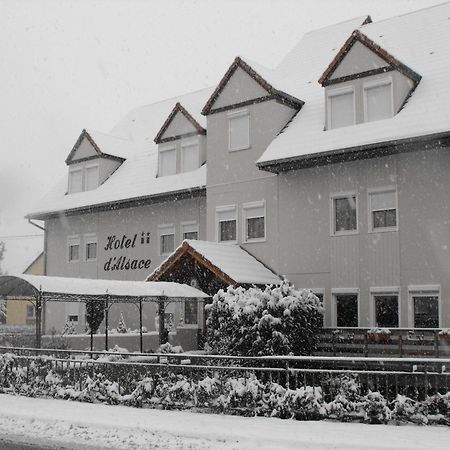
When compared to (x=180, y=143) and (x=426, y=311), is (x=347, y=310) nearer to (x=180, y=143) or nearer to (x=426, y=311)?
(x=426, y=311)

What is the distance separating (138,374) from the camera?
549 inches

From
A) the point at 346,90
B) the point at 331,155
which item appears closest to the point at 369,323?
the point at 331,155

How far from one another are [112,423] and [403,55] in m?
15.9

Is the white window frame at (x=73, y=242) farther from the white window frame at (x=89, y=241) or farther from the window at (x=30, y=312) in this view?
the window at (x=30, y=312)

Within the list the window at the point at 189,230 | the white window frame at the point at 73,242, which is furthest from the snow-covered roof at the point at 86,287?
the white window frame at the point at 73,242

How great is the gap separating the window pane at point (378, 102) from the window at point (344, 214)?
8.46 feet

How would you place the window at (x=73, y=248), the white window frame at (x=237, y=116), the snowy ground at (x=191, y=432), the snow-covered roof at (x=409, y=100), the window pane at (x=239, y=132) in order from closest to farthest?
1. the snowy ground at (x=191, y=432)
2. the snow-covered roof at (x=409, y=100)
3. the white window frame at (x=237, y=116)
4. the window pane at (x=239, y=132)
5. the window at (x=73, y=248)

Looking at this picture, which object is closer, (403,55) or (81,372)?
(81,372)

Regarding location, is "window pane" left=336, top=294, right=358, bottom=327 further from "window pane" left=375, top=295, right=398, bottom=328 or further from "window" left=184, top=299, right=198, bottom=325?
"window" left=184, top=299, right=198, bottom=325

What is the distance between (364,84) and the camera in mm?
20516

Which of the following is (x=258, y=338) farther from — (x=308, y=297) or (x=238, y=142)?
(x=238, y=142)

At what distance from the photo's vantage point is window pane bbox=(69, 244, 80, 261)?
30641mm

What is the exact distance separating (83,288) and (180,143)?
369 inches

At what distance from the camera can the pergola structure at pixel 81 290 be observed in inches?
711
